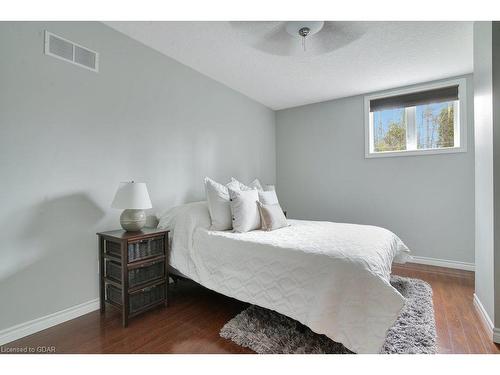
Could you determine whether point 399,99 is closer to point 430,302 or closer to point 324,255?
point 430,302

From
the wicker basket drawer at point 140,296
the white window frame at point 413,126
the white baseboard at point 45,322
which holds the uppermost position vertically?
the white window frame at point 413,126

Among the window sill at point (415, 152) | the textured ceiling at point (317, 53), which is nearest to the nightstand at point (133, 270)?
the textured ceiling at point (317, 53)

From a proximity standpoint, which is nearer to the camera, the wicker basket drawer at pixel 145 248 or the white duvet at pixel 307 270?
the white duvet at pixel 307 270

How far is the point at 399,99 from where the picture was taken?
365cm

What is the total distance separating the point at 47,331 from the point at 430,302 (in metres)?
3.12

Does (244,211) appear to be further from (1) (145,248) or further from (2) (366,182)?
(2) (366,182)

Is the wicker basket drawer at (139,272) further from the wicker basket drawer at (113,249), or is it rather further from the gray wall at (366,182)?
the gray wall at (366,182)

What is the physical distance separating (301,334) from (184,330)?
847 mm

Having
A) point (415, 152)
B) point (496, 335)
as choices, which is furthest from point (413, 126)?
point (496, 335)

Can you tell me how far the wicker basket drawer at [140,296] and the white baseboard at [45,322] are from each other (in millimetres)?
168

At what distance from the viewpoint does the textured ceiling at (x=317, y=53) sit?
208 centimetres

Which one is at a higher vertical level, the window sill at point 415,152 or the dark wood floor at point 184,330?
the window sill at point 415,152

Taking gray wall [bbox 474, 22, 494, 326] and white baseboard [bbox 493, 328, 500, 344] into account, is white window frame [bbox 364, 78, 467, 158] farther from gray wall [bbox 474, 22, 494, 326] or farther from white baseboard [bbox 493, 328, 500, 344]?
white baseboard [bbox 493, 328, 500, 344]
